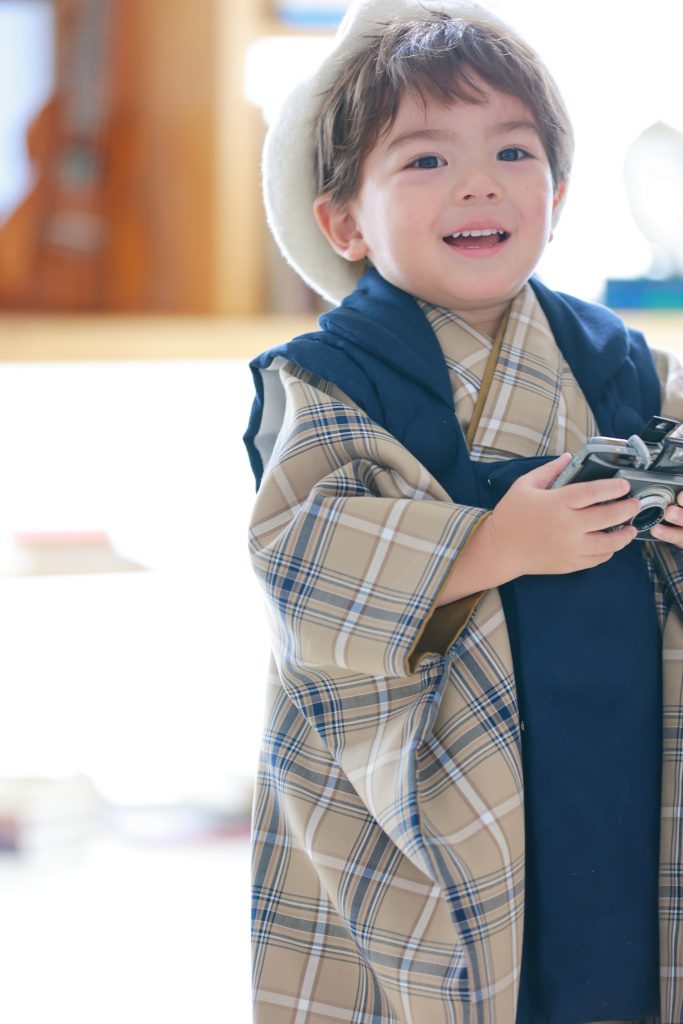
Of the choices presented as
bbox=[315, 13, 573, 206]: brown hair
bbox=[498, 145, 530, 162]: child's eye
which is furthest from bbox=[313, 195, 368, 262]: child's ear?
bbox=[498, 145, 530, 162]: child's eye

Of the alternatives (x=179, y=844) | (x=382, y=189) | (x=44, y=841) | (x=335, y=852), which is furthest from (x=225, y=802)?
(x=382, y=189)

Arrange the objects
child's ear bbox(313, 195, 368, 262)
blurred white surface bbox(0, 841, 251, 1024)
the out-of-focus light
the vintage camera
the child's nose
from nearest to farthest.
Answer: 1. the vintage camera
2. the child's nose
3. child's ear bbox(313, 195, 368, 262)
4. blurred white surface bbox(0, 841, 251, 1024)
5. the out-of-focus light

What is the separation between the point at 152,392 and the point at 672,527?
3.96 feet

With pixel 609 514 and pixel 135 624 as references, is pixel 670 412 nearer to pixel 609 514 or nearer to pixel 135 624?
pixel 609 514

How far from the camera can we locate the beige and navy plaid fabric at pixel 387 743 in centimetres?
72

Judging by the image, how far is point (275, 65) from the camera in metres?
1.81

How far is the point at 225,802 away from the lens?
1.87 metres

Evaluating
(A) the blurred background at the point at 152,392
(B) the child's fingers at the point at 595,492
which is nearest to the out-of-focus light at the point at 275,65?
(A) the blurred background at the point at 152,392

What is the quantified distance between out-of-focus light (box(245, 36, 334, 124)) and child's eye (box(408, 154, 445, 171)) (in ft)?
3.23

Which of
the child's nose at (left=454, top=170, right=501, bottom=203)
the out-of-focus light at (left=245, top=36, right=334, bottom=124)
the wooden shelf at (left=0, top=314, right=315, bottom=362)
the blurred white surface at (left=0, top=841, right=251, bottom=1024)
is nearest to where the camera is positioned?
the child's nose at (left=454, top=170, right=501, bottom=203)

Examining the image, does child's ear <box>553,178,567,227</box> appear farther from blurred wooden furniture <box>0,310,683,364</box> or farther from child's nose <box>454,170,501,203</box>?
blurred wooden furniture <box>0,310,683,364</box>

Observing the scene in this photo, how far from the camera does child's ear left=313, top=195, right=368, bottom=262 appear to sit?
902 millimetres

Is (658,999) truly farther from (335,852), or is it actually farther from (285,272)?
(285,272)

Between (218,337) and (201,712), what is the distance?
654 mm
